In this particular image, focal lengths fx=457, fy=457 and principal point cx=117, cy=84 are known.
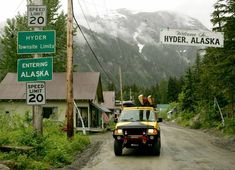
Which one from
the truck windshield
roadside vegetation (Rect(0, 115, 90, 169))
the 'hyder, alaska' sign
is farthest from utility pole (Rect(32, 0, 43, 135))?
the truck windshield

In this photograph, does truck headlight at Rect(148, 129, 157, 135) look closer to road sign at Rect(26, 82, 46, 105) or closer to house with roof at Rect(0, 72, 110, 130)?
road sign at Rect(26, 82, 46, 105)

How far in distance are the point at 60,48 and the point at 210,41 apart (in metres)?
49.6

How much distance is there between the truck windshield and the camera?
66.4ft

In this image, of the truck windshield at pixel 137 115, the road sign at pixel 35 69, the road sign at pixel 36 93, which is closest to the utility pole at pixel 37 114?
the road sign at pixel 35 69

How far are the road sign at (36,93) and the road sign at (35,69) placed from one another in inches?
7.9

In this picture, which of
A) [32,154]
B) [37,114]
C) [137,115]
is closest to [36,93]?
[37,114]

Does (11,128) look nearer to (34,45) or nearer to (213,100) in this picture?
(34,45)

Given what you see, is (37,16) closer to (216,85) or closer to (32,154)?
(32,154)

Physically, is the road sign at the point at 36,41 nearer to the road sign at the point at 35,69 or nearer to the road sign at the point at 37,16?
the road sign at the point at 35,69

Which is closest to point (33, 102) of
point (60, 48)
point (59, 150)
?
point (59, 150)

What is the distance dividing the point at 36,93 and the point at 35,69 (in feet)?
2.39

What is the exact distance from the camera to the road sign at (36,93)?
45.2 ft

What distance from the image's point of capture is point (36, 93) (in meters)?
13.9

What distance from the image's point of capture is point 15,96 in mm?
43375
